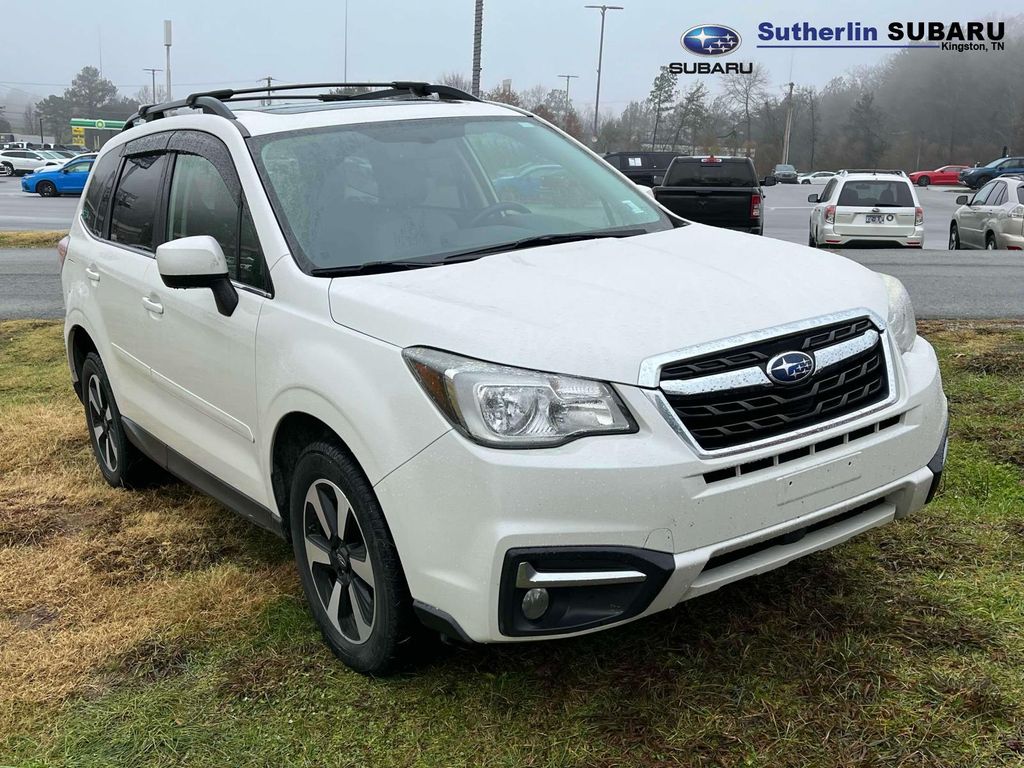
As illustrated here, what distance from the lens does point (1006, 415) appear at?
5637 mm

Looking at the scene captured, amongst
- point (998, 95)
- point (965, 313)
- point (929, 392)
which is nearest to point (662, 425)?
point (929, 392)

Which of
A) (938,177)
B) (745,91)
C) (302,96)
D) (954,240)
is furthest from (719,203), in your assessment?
(745,91)

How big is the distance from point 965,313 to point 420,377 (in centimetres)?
791

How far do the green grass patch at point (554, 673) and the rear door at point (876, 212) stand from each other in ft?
40.8

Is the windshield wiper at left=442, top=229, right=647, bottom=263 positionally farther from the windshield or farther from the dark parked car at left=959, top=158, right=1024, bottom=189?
the dark parked car at left=959, top=158, right=1024, bottom=189

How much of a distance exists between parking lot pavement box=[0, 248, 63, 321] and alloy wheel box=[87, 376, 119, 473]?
575 centimetres

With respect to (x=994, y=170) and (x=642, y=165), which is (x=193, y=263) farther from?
(x=994, y=170)

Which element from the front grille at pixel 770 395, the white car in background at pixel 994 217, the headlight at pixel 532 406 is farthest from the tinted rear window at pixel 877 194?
the headlight at pixel 532 406

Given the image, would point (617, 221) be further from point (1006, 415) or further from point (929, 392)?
point (1006, 415)

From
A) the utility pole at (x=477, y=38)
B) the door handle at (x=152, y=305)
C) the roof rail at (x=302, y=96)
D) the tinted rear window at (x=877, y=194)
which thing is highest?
the utility pole at (x=477, y=38)

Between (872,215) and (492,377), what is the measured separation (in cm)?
1484

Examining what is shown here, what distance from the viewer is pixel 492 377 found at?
2.64 m

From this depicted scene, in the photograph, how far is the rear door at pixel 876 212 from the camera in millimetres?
16047

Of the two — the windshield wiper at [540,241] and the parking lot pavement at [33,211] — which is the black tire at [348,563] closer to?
the windshield wiper at [540,241]
